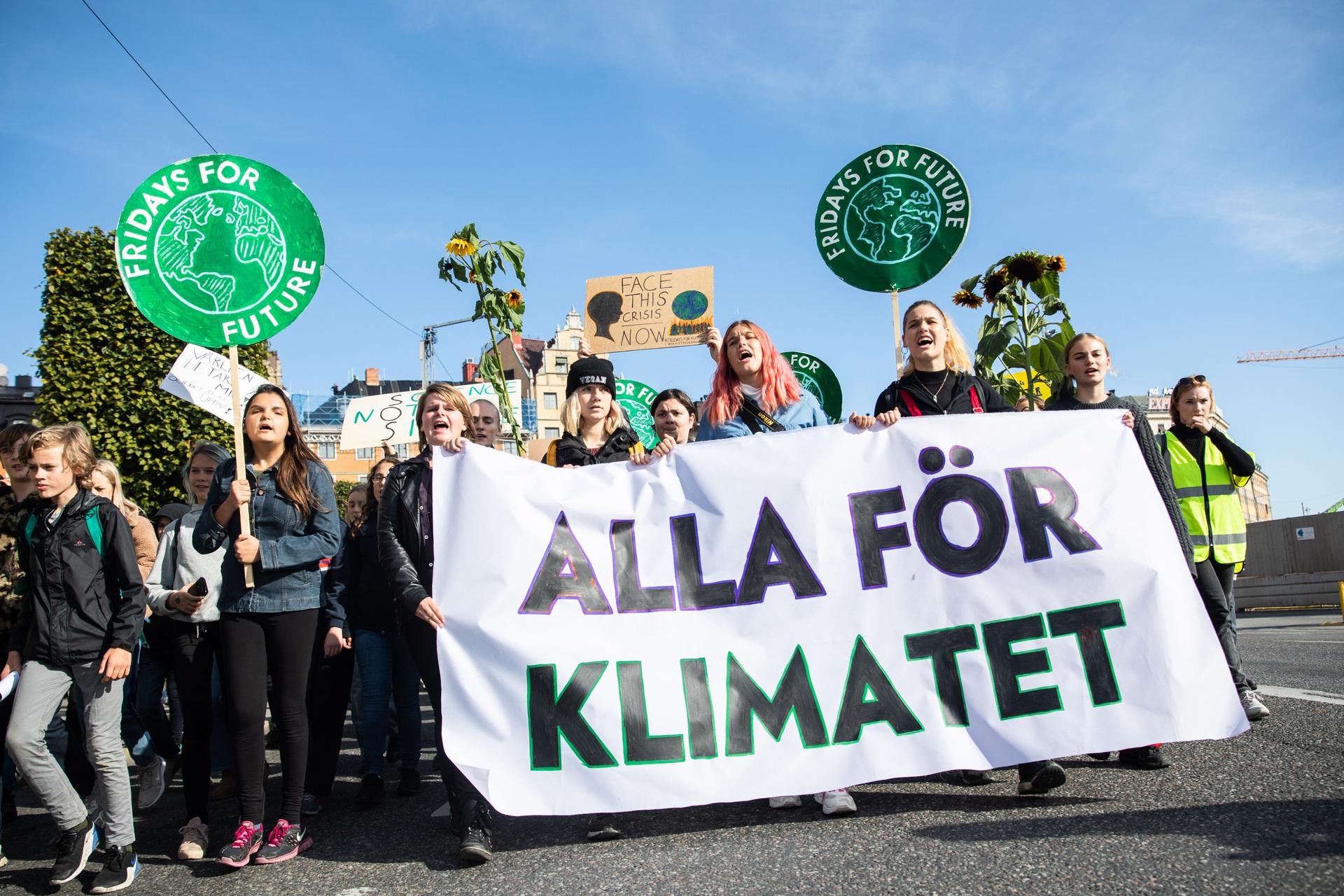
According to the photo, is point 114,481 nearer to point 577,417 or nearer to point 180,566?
point 180,566

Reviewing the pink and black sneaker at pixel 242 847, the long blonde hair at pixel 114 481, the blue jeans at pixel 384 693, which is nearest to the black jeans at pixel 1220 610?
the blue jeans at pixel 384 693

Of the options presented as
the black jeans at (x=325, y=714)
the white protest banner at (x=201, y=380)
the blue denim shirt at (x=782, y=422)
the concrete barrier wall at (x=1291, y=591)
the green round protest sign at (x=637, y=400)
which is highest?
the green round protest sign at (x=637, y=400)

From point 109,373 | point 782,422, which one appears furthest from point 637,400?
point 109,373

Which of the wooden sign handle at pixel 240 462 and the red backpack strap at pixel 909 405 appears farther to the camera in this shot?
the red backpack strap at pixel 909 405

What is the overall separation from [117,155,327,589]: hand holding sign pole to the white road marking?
5.95 m

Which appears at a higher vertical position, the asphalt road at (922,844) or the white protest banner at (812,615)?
the white protest banner at (812,615)

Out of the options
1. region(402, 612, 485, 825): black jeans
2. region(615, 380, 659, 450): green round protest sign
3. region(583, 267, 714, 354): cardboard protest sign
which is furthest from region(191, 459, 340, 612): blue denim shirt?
region(615, 380, 659, 450): green round protest sign

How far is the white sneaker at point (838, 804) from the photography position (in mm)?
3510

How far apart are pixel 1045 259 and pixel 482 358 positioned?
4234mm

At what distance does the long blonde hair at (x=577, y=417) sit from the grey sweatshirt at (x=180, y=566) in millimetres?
1825

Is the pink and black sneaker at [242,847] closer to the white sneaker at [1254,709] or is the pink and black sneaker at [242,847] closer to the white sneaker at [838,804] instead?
the white sneaker at [838,804]

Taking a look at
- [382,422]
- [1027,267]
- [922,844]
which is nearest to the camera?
[922,844]

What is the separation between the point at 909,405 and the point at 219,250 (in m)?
3.29

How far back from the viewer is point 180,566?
467 centimetres
